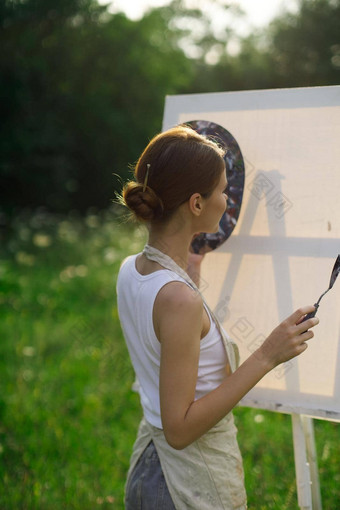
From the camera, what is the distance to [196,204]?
4.09 ft

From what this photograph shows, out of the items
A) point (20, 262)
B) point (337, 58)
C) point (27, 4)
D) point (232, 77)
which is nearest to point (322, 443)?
point (20, 262)

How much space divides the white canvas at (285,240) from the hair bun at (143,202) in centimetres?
50

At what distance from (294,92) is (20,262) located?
4.88 metres

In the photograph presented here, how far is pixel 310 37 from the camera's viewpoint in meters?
15.7

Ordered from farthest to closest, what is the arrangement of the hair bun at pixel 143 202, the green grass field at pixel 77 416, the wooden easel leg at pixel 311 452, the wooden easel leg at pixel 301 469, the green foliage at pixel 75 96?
the green foliage at pixel 75 96, the green grass field at pixel 77 416, the wooden easel leg at pixel 311 452, the wooden easel leg at pixel 301 469, the hair bun at pixel 143 202

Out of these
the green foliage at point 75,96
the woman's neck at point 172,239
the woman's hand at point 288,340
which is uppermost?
the green foliage at point 75,96

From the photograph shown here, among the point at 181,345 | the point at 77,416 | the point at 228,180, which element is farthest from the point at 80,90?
the point at 181,345

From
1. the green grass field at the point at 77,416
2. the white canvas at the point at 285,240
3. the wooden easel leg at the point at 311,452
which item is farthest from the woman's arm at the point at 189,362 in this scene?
the wooden easel leg at the point at 311,452

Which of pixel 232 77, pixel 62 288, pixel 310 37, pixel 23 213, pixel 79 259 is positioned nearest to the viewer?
pixel 62 288

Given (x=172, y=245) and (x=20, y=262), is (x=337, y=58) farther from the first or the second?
(x=172, y=245)

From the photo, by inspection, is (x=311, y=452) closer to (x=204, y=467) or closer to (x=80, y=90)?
(x=204, y=467)

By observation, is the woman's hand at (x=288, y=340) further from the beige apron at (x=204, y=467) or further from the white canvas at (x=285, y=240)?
the white canvas at (x=285, y=240)

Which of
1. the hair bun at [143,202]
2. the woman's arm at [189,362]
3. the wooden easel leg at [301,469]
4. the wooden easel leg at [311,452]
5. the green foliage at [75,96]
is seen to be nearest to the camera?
the woman's arm at [189,362]

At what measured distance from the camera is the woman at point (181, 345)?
112 centimetres
